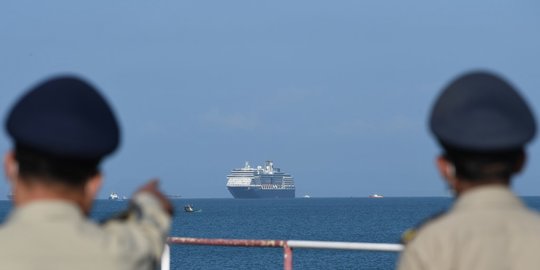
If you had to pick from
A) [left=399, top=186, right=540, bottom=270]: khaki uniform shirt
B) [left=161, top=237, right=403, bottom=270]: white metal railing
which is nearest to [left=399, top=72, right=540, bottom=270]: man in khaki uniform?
[left=399, top=186, right=540, bottom=270]: khaki uniform shirt

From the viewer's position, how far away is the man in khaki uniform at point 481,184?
2.59m

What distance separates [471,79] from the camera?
2.69 meters

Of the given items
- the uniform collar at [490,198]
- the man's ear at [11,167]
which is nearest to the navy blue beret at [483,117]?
the uniform collar at [490,198]

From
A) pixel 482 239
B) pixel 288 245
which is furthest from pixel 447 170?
Answer: pixel 288 245

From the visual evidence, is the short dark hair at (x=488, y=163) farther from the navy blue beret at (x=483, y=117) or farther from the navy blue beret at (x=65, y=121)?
the navy blue beret at (x=65, y=121)

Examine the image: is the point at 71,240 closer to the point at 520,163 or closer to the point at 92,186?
the point at 92,186

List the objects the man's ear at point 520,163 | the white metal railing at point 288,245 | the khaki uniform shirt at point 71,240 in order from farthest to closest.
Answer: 1. the white metal railing at point 288,245
2. the man's ear at point 520,163
3. the khaki uniform shirt at point 71,240

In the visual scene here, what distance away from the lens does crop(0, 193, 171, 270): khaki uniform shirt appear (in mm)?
2338

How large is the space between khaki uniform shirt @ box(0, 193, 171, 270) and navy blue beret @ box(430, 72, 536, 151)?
2.36ft

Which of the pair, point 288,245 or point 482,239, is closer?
point 482,239

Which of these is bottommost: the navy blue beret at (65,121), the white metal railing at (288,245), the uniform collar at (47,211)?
the white metal railing at (288,245)

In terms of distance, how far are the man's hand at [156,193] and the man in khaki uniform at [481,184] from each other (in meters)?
0.58

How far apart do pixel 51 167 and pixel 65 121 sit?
0.12 m

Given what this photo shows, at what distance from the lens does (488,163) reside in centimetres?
267
